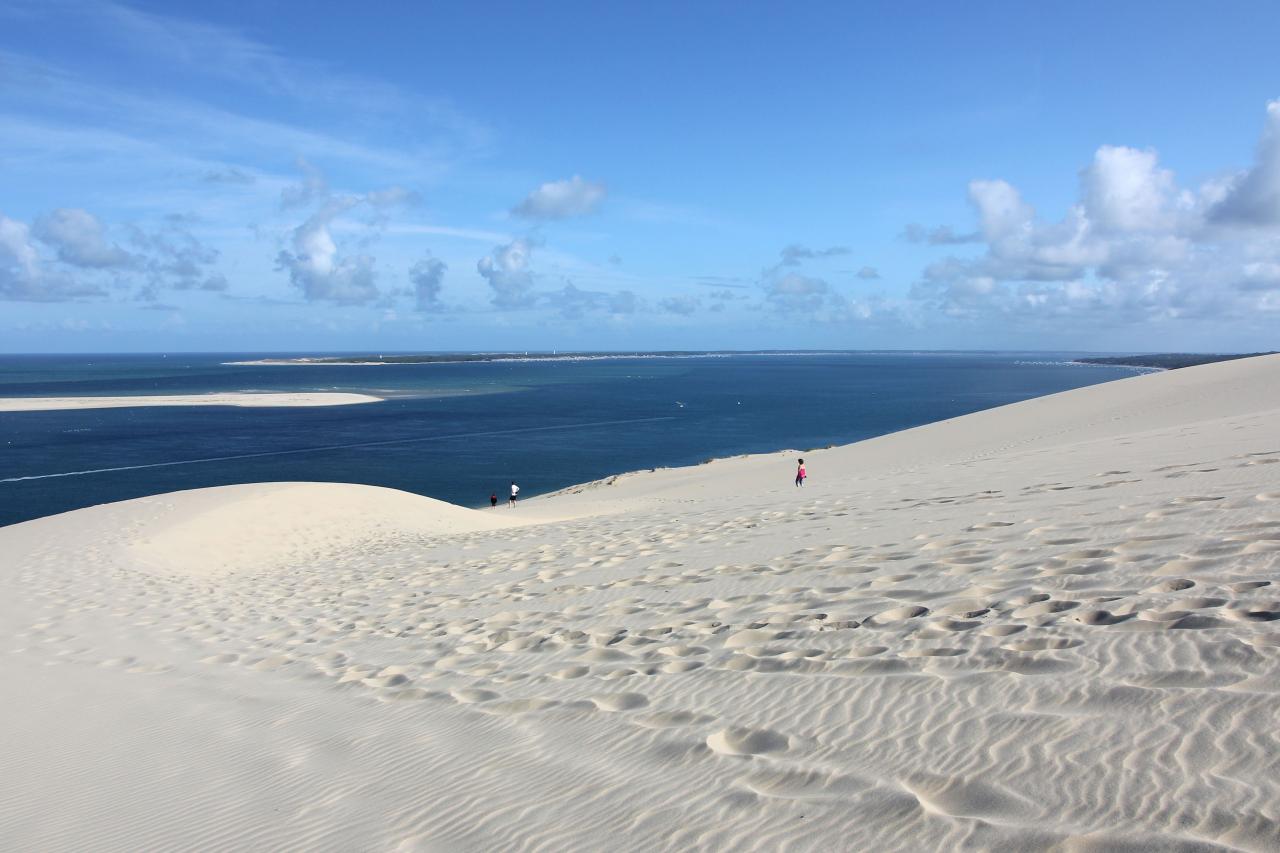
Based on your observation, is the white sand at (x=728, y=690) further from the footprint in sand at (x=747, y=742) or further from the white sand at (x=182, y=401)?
the white sand at (x=182, y=401)

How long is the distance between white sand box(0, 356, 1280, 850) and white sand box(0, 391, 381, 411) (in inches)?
3233

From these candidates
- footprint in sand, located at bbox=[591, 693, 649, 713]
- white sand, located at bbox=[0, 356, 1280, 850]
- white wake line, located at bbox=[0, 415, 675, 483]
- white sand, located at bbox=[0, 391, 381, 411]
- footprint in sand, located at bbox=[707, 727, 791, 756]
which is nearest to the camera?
white sand, located at bbox=[0, 356, 1280, 850]

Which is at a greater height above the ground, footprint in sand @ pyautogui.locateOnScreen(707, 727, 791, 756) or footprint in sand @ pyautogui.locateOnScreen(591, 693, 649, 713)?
footprint in sand @ pyautogui.locateOnScreen(707, 727, 791, 756)

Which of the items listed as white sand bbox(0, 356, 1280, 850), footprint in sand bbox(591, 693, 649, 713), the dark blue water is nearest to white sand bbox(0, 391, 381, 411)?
the dark blue water

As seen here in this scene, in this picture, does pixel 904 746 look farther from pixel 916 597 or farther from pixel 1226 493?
pixel 1226 493

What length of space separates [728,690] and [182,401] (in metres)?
96.7

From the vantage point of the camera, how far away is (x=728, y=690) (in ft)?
16.2

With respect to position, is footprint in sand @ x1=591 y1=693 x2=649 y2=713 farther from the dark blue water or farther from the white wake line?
the white wake line

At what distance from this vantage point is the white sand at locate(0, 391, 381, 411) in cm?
8112

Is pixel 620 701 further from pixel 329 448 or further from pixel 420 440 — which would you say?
pixel 420 440

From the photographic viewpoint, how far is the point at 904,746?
12.5 feet

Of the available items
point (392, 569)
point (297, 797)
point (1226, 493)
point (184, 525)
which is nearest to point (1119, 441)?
point (1226, 493)

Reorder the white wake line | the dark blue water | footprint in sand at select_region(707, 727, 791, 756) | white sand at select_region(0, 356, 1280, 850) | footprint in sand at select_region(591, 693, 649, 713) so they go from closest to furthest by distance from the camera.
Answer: white sand at select_region(0, 356, 1280, 850) → footprint in sand at select_region(707, 727, 791, 756) → footprint in sand at select_region(591, 693, 649, 713) → the dark blue water → the white wake line

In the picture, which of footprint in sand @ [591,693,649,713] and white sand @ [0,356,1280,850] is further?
footprint in sand @ [591,693,649,713]
